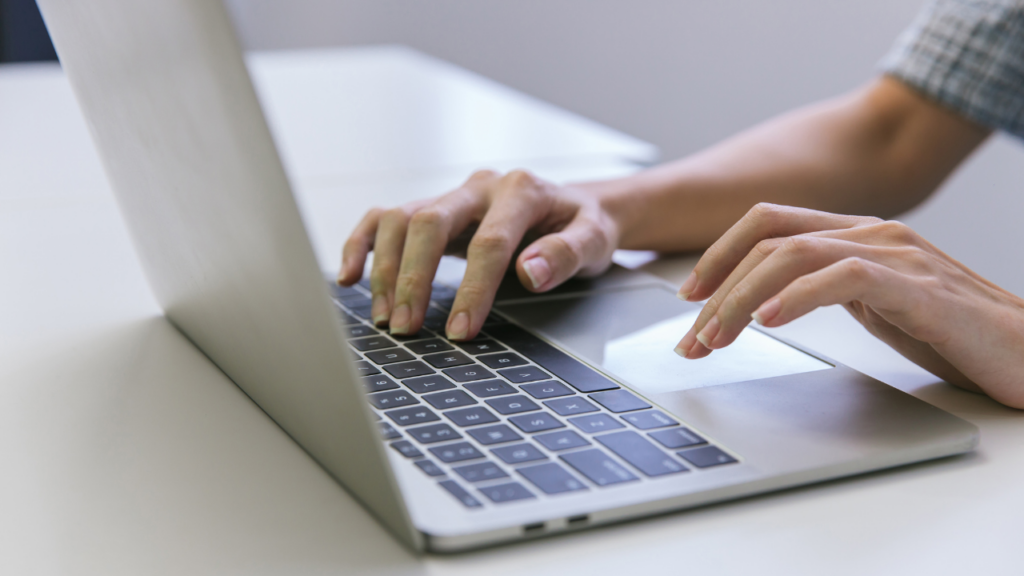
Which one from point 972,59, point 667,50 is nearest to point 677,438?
point 972,59

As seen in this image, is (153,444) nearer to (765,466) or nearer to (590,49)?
(765,466)

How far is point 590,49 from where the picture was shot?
2.90 metres

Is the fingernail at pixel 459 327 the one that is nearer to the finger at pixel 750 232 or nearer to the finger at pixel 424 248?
the finger at pixel 424 248

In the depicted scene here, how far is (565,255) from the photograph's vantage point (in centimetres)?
65

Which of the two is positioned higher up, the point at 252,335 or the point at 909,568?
the point at 252,335

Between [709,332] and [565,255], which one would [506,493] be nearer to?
[709,332]

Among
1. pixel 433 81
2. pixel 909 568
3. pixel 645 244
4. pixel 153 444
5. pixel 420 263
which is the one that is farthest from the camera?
pixel 433 81

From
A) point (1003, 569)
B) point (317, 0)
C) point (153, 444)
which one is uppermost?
point (317, 0)

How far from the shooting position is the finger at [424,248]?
23.2 inches

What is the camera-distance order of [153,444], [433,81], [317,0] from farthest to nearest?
[317,0]
[433,81]
[153,444]

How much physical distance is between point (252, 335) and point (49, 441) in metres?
0.13

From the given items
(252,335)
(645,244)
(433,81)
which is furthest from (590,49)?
(252,335)

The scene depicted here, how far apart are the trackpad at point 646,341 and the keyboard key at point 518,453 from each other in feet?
0.32

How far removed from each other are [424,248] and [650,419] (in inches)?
9.1
